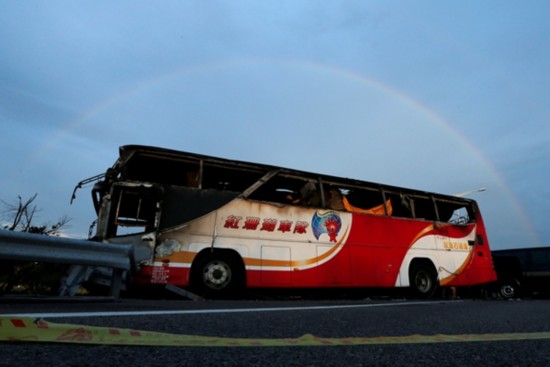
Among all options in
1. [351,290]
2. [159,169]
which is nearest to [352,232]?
[351,290]

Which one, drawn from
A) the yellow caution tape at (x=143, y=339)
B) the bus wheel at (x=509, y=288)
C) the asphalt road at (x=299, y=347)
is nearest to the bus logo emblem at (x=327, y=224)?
the asphalt road at (x=299, y=347)

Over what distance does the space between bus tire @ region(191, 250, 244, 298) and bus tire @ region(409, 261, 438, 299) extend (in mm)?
4949

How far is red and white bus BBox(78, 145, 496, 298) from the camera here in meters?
7.05

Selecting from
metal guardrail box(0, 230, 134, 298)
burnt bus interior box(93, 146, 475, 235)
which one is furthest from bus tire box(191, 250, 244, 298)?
metal guardrail box(0, 230, 134, 298)

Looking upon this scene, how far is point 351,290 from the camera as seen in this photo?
914cm

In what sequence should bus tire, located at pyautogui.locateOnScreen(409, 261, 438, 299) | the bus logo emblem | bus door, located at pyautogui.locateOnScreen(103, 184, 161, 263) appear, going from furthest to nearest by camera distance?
bus tire, located at pyautogui.locateOnScreen(409, 261, 438, 299) → the bus logo emblem → bus door, located at pyautogui.locateOnScreen(103, 184, 161, 263)

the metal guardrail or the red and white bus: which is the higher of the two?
the red and white bus

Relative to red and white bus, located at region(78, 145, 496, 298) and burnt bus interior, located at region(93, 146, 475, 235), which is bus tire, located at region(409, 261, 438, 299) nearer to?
red and white bus, located at region(78, 145, 496, 298)

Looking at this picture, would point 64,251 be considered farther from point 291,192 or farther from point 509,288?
point 509,288

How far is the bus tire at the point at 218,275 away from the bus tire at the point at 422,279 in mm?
4949

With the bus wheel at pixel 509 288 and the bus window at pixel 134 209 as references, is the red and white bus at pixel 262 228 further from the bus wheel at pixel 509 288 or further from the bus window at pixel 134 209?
the bus wheel at pixel 509 288

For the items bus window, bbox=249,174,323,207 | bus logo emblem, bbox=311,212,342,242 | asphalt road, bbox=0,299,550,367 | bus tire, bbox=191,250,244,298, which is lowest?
asphalt road, bbox=0,299,550,367

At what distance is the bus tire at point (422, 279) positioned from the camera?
9.95 m

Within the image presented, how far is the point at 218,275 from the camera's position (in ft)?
23.7
